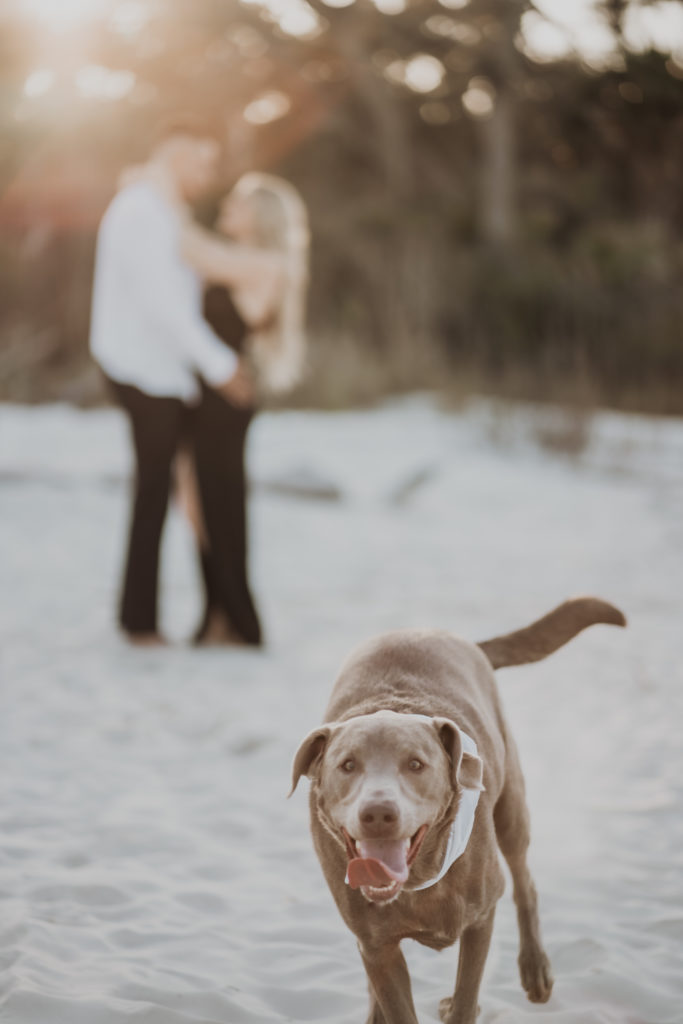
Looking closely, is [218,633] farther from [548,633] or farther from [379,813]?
[379,813]

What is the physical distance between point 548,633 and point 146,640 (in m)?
3.31

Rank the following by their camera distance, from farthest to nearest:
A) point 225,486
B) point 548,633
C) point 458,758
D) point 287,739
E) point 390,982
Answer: point 225,486 → point 287,739 → point 548,633 → point 390,982 → point 458,758

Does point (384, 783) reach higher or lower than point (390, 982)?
higher

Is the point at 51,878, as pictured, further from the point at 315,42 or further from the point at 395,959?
the point at 315,42

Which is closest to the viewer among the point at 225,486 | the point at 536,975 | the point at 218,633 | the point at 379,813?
the point at 379,813

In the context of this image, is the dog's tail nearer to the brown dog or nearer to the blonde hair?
the brown dog

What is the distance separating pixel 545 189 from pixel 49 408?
47.6 ft

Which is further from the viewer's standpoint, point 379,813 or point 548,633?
point 548,633

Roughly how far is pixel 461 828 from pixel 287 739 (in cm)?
252

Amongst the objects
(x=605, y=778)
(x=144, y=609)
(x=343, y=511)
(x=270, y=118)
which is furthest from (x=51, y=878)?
(x=270, y=118)

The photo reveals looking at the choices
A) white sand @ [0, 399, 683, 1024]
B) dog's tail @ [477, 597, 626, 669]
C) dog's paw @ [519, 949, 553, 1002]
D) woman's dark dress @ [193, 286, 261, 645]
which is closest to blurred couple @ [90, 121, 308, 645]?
woman's dark dress @ [193, 286, 261, 645]

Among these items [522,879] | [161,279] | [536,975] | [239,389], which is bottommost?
[536,975]

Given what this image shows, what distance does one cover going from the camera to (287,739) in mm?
4641

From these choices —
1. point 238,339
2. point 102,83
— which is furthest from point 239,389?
point 102,83
